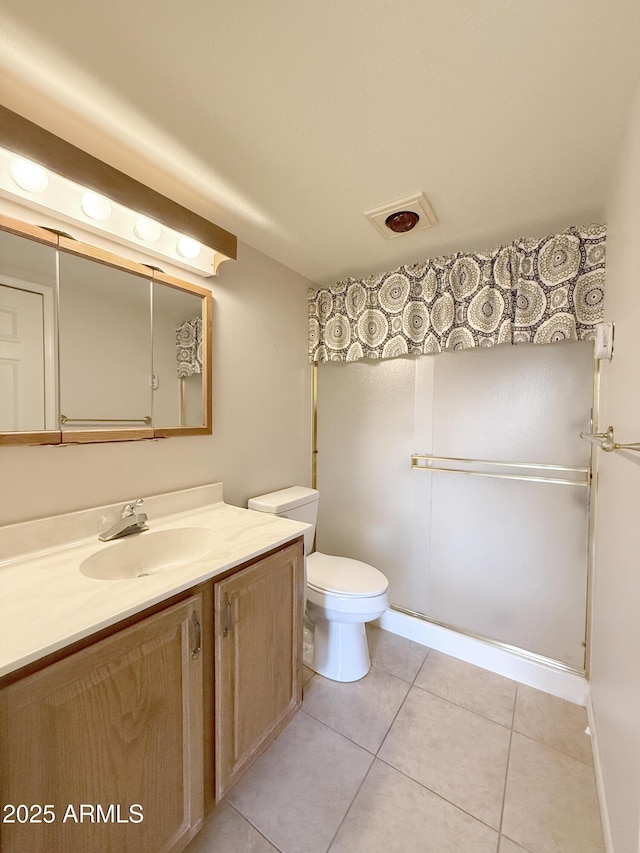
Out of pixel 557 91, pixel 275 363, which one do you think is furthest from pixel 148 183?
pixel 557 91

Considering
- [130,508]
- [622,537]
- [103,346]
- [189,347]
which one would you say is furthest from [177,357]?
[622,537]

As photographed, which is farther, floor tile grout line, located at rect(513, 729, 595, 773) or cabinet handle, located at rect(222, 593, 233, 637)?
floor tile grout line, located at rect(513, 729, 595, 773)

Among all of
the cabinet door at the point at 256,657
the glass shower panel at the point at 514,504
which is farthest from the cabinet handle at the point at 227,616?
the glass shower panel at the point at 514,504

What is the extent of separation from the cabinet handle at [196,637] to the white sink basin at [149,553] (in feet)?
0.59

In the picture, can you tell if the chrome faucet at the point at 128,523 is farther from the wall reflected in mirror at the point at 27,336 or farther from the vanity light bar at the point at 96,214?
the vanity light bar at the point at 96,214

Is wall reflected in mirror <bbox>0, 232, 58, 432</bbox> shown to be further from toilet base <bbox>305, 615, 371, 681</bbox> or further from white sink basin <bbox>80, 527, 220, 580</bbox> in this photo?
toilet base <bbox>305, 615, 371, 681</bbox>

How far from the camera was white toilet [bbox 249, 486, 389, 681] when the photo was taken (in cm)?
158

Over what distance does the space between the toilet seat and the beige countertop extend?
1.53ft

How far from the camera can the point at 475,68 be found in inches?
34.0

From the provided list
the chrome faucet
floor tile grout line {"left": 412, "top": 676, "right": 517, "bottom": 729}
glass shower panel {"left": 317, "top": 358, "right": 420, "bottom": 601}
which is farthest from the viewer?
glass shower panel {"left": 317, "top": 358, "right": 420, "bottom": 601}

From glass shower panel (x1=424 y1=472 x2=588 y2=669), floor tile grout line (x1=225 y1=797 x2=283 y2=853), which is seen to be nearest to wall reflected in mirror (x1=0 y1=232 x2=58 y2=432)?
floor tile grout line (x1=225 y1=797 x2=283 y2=853)

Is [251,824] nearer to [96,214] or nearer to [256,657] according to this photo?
[256,657]

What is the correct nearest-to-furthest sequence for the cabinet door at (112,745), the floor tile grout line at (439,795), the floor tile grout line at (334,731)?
1. the cabinet door at (112,745)
2. the floor tile grout line at (439,795)
3. the floor tile grout line at (334,731)

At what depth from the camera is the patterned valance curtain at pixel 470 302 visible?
1.45 m
